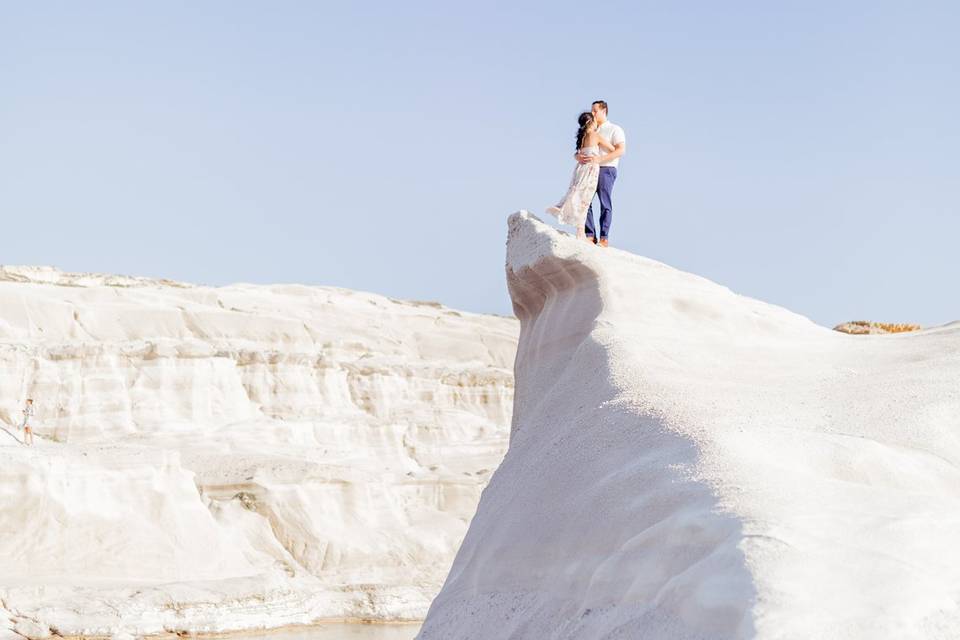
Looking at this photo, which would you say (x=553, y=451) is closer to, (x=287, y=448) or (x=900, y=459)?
(x=900, y=459)

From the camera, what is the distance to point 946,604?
9.39 feet

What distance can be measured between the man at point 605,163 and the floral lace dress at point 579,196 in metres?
0.05

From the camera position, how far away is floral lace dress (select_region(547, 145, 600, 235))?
26.8 ft

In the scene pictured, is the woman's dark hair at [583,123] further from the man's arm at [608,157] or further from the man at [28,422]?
the man at [28,422]

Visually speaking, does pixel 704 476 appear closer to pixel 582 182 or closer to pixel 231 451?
pixel 582 182

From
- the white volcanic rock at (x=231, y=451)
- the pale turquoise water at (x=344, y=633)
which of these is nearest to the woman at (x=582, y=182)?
the white volcanic rock at (x=231, y=451)

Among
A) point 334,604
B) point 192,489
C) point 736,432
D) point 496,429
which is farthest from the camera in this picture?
point 496,429

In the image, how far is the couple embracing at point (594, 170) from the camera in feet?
27.0

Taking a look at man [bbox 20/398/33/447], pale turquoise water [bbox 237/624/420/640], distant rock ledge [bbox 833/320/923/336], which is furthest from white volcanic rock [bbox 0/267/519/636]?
distant rock ledge [bbox 833/320/923/336]

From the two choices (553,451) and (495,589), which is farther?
(553,451)

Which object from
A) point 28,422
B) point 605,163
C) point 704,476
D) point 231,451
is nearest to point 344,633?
point 231,451

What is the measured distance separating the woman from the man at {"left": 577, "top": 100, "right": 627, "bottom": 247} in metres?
0.03

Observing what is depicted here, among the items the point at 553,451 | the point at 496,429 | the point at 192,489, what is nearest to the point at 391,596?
the point at 192,489

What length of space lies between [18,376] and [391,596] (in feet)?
42.2
